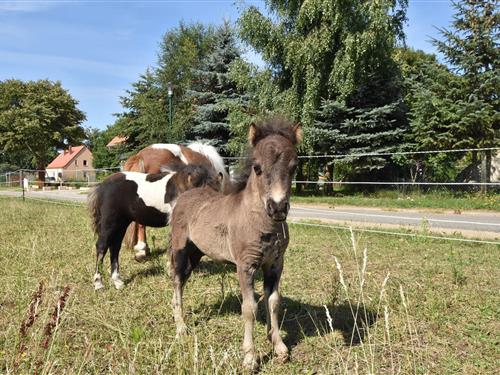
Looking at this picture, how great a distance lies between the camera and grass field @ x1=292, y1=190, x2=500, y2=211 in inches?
550

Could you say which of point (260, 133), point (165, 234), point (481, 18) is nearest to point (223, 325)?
point (260, 133)

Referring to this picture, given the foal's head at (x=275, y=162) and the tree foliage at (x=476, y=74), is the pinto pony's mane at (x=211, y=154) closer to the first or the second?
the foal's head at (x=275, y=162)

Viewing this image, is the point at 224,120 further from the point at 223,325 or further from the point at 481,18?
the point at 223,325

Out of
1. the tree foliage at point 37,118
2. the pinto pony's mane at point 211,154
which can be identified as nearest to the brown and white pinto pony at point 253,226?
the pinto pony's mane at point 211,154

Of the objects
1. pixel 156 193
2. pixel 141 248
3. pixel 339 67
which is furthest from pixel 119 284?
pixel 339 67

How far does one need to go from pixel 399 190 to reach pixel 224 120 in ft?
37.6

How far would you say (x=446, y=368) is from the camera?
→ 3023 millimetres

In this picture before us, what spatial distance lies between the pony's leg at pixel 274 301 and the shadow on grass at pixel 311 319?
27 cm

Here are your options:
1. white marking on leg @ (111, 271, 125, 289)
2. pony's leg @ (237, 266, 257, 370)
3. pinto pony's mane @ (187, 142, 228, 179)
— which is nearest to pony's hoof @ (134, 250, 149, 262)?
white marking on leg @ (111, 271, 125, 289)

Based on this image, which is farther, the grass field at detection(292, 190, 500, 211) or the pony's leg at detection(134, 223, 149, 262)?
the grass field at detection(292, 190, 500, 211)

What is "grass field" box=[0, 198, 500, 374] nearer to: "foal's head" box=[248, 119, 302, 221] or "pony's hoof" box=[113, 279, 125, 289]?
"pony's hoof" box=[113, 279, 125, 289]

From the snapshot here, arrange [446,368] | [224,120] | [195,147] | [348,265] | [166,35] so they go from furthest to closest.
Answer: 1. [166,35]
2. [224,120]
3. [195,147]
4. [348,265]
5. [446,368]

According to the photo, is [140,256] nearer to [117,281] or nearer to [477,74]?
[117,281]

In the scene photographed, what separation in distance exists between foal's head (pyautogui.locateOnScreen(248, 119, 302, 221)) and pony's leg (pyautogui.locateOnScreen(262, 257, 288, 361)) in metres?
0.68
